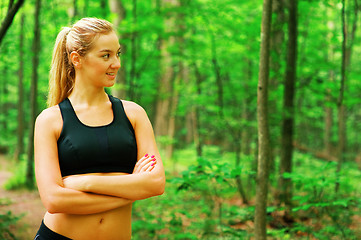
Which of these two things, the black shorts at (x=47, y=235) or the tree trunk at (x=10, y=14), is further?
the tree trunk at (x=10, y=14)

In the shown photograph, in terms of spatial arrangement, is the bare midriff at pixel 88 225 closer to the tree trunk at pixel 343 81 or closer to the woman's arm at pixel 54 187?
the woman's arm at pixel 54 187

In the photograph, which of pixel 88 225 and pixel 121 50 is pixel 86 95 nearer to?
pixel 88 225

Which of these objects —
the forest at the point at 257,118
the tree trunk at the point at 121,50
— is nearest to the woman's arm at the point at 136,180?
the forest at the point at 257,118

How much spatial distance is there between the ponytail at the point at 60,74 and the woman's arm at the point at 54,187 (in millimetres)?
267

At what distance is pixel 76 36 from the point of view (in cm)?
193

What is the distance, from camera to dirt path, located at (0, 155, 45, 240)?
566 centimetres

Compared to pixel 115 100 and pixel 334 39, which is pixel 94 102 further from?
pixel 334 39

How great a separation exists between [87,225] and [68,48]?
105 cm

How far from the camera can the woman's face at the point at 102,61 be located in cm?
191

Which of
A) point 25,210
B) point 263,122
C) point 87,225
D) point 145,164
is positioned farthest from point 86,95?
point 25,210

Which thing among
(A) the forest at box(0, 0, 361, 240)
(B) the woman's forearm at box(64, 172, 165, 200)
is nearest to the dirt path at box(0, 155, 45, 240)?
(A) the forest at box(0, 0, 361, 240)

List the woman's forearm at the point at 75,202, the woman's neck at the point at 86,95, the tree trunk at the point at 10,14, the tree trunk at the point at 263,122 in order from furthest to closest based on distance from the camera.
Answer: the tree trunk at the point at 10,14 < the tree trunk at the point at 263,122 < the woman's neck at the point at 86,95 < the woman's forearm at the point at 75,202

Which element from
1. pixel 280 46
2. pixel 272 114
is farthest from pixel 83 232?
pixel 280 46

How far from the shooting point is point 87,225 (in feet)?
6.19
